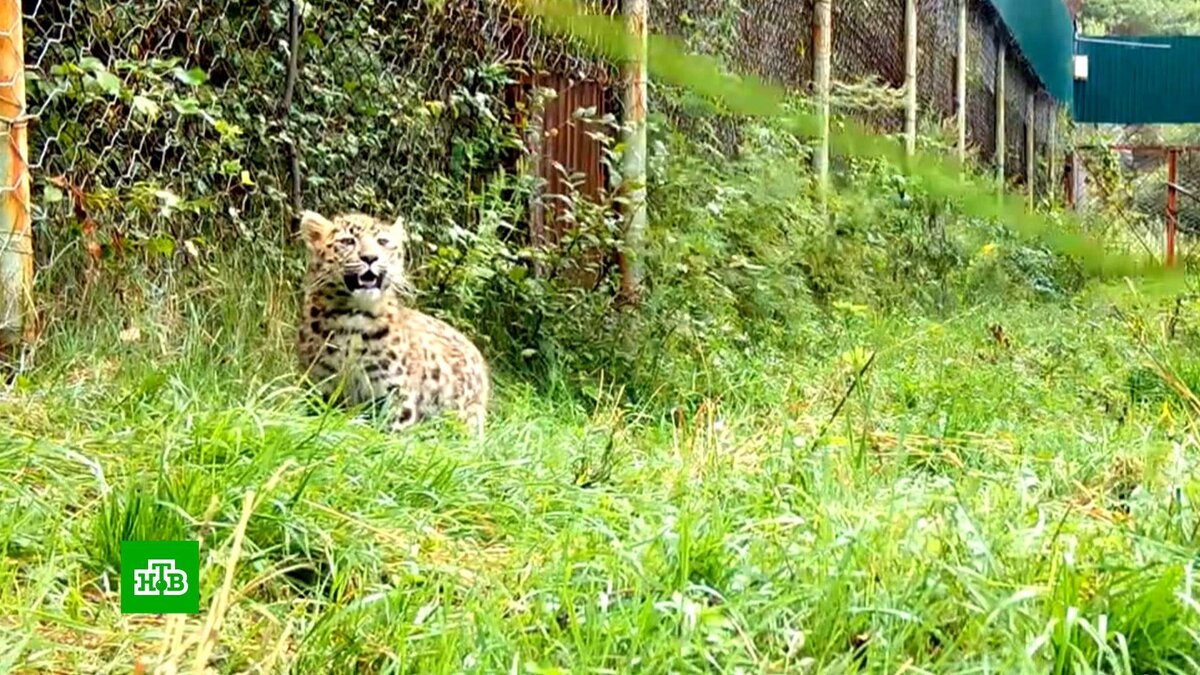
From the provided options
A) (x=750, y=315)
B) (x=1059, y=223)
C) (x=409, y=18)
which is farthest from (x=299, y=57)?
(x=1059, y=223)

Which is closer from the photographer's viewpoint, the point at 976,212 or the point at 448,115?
the point at 976,212

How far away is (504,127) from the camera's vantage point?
5.02 meters

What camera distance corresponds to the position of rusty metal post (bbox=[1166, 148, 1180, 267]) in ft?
4.13

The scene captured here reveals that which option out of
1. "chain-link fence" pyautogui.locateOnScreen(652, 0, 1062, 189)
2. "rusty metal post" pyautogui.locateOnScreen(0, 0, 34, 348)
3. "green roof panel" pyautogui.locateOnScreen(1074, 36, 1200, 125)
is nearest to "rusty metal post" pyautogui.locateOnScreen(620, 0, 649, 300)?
"chain-link fence" pyautogui.locateOnScreen(652, 0, 1062, 189)

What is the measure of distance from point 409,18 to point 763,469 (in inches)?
104

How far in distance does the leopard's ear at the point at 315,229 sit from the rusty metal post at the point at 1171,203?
216 centimetres

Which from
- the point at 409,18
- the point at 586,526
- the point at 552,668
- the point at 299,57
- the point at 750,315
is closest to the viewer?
the point at 552,668

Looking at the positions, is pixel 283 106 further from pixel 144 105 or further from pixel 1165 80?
pixel 1165 80

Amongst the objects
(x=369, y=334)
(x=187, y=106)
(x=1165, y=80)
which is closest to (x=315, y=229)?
(x=369, y=334)

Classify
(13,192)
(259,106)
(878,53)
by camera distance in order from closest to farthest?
1. (13,192)
2. (259,106)
3. (878,53)

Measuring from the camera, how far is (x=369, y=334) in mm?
3602

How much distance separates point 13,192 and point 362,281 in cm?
91

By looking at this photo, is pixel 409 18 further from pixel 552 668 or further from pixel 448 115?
pixel 552 668

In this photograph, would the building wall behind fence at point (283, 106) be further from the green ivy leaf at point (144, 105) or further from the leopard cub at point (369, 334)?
the leopard cub at point (369, 334)
